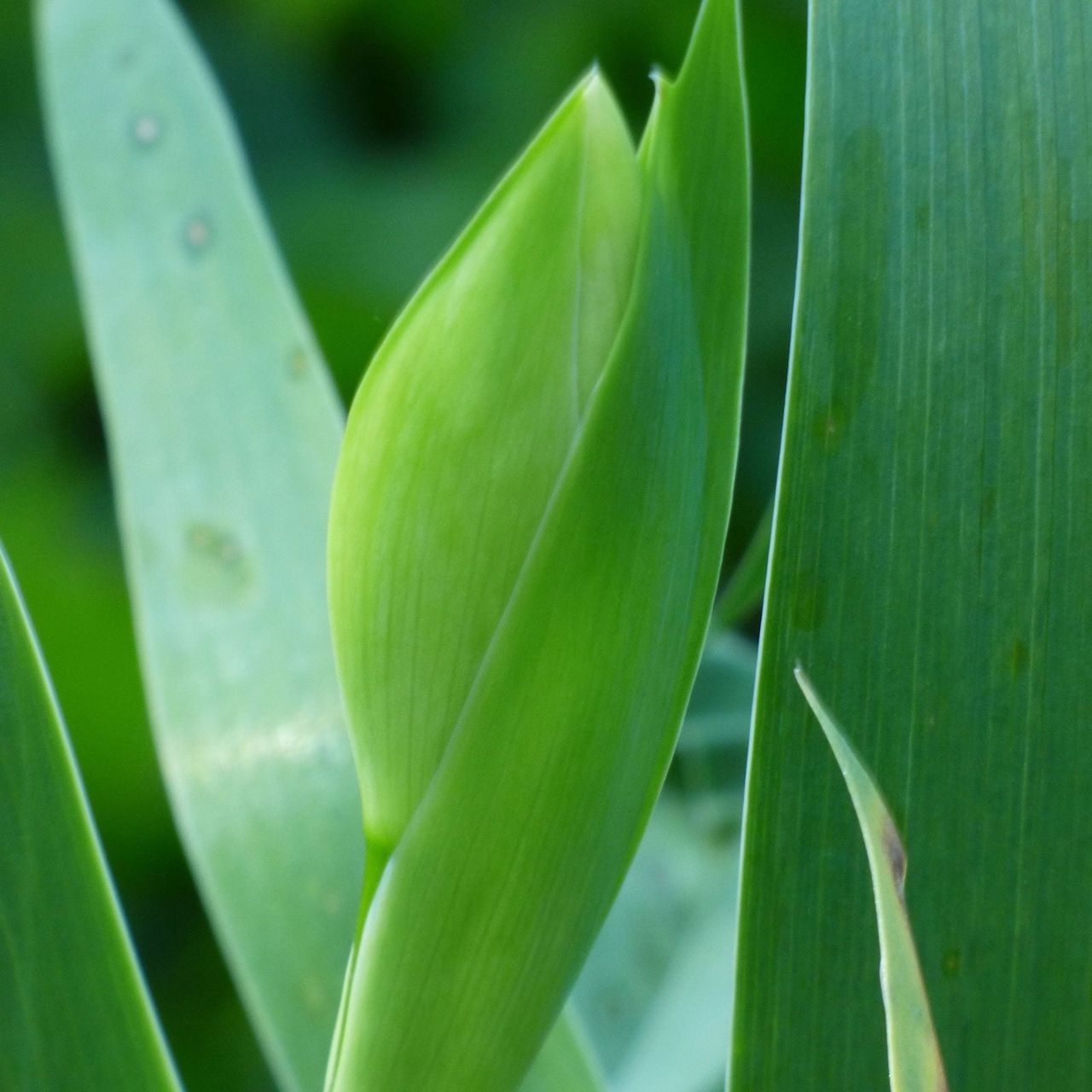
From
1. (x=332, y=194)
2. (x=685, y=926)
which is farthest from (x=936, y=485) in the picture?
(x=332, y=194)

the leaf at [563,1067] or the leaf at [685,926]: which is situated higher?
the leaf at [563,1067]

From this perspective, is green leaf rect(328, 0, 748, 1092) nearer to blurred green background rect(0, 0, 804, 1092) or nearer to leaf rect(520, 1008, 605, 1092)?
leaf rect(520, 1008, 605, 1092)

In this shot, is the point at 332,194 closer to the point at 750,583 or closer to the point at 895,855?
the point at 750,583

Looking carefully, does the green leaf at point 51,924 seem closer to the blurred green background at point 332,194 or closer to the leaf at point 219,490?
the leaf at point 219,490

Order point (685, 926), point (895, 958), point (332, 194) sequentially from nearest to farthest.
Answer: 1. point (895, 958)
2. point (685, 926)
3. point (332, 194)

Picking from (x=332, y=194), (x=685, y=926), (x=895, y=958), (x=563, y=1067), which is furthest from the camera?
(x=332, y=194)

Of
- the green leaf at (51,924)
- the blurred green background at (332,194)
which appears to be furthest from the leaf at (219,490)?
the blurred green background at (332,194)
